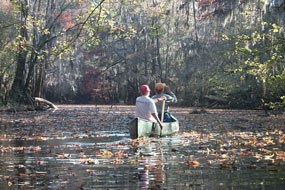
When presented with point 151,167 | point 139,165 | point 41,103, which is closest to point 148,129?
point 139,165

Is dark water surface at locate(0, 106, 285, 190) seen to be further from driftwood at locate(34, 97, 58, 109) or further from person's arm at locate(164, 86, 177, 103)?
driftwood at locate(34, 97, 58, 109)

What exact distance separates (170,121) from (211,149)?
6431 mm

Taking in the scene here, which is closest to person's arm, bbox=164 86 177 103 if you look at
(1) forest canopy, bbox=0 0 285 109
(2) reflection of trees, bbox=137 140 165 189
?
(2) reflection of trees, bbox=137 140 165 189

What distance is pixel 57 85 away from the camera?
5225cm

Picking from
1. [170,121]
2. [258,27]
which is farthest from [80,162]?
[258,27]

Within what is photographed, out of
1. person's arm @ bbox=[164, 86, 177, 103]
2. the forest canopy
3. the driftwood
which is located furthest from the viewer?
the driftwood

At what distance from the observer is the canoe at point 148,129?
1523cm

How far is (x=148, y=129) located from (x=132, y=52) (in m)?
36.9

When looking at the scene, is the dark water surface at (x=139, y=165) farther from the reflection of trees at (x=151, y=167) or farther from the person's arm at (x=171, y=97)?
the person's arm at (x=171, y=97)

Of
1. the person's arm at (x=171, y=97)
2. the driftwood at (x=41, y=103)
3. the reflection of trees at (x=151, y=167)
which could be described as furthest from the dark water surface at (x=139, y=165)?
the driftwood at (x=41, y=103)

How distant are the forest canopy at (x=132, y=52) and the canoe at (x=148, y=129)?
11.5 metres

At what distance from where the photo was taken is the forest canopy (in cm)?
3375

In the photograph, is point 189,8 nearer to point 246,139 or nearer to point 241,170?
point 246,139

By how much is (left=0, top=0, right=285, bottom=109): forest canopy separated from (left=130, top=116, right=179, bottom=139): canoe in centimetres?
1146
